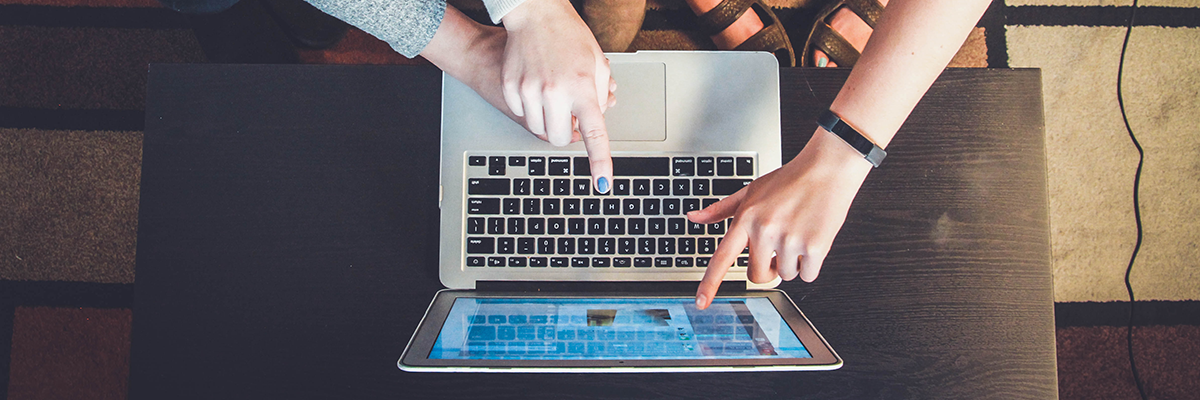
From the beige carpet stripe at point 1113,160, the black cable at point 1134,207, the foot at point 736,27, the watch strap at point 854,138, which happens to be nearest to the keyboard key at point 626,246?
the watch strap at point 854,138

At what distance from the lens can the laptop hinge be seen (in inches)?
22.9

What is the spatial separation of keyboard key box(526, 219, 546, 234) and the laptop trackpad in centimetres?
12

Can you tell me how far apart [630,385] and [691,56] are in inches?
14.7

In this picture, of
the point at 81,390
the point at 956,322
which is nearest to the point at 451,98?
the point at 956,322

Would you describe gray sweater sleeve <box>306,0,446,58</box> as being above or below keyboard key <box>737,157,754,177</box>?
above

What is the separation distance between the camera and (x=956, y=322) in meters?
0.58

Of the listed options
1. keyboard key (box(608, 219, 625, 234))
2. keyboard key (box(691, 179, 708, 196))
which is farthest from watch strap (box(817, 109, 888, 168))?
keyboard key (box(608, 219, 625, 234))

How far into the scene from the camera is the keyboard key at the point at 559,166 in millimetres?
573

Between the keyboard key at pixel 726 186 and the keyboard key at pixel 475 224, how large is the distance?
0.26 metres

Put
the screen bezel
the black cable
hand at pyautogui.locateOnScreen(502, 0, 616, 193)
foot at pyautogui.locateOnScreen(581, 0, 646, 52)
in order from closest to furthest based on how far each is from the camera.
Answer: the screen bezel, hand at pyautogui.locateOnScreen(502, 0, 616, 193), foot at pyautogui.locateOnScreen(581, 0, 646, 52), the black cable

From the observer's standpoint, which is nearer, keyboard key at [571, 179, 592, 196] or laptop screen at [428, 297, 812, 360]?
laptop screen at [428, 297, 812, 360]

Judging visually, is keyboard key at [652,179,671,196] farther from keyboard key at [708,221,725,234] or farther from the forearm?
the forearm

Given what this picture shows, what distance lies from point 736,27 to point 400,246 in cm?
76

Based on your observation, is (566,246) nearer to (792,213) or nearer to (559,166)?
(559,166)
